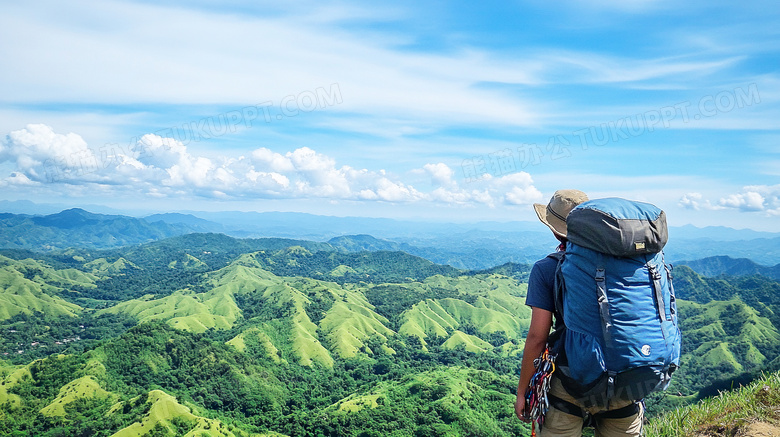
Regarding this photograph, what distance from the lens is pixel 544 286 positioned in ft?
13.6

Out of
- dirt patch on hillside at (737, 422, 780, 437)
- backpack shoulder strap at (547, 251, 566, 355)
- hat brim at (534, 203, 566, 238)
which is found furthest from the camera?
dirt patch on hillside at (737, 422, 780, 437)

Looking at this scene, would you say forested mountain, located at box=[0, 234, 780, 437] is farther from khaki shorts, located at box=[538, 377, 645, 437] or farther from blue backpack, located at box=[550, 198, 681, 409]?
blue backpack, located at box=[550, 198, 681, 409]

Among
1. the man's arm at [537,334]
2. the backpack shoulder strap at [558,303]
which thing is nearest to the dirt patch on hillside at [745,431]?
the backpack shoulder strap at [558,303]

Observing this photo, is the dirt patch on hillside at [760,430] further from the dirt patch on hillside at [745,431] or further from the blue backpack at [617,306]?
the blue backpack at [617,306]

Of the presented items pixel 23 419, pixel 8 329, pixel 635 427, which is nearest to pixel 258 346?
pixel 23 419

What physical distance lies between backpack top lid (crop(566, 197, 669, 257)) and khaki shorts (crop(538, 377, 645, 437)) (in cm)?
142

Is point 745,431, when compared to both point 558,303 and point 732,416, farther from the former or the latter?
point 558,303

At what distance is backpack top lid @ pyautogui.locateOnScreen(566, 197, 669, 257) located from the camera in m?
3.56

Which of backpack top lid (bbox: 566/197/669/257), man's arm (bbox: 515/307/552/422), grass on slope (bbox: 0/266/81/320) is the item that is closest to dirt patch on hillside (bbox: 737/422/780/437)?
man's arm (bbox: 515/307/552/422)

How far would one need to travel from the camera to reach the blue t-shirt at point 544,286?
4.12 m

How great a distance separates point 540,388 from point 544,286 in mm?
981

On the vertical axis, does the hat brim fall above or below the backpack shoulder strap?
above

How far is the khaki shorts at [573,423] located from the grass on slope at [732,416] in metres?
2.56

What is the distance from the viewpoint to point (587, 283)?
3.68 meters
